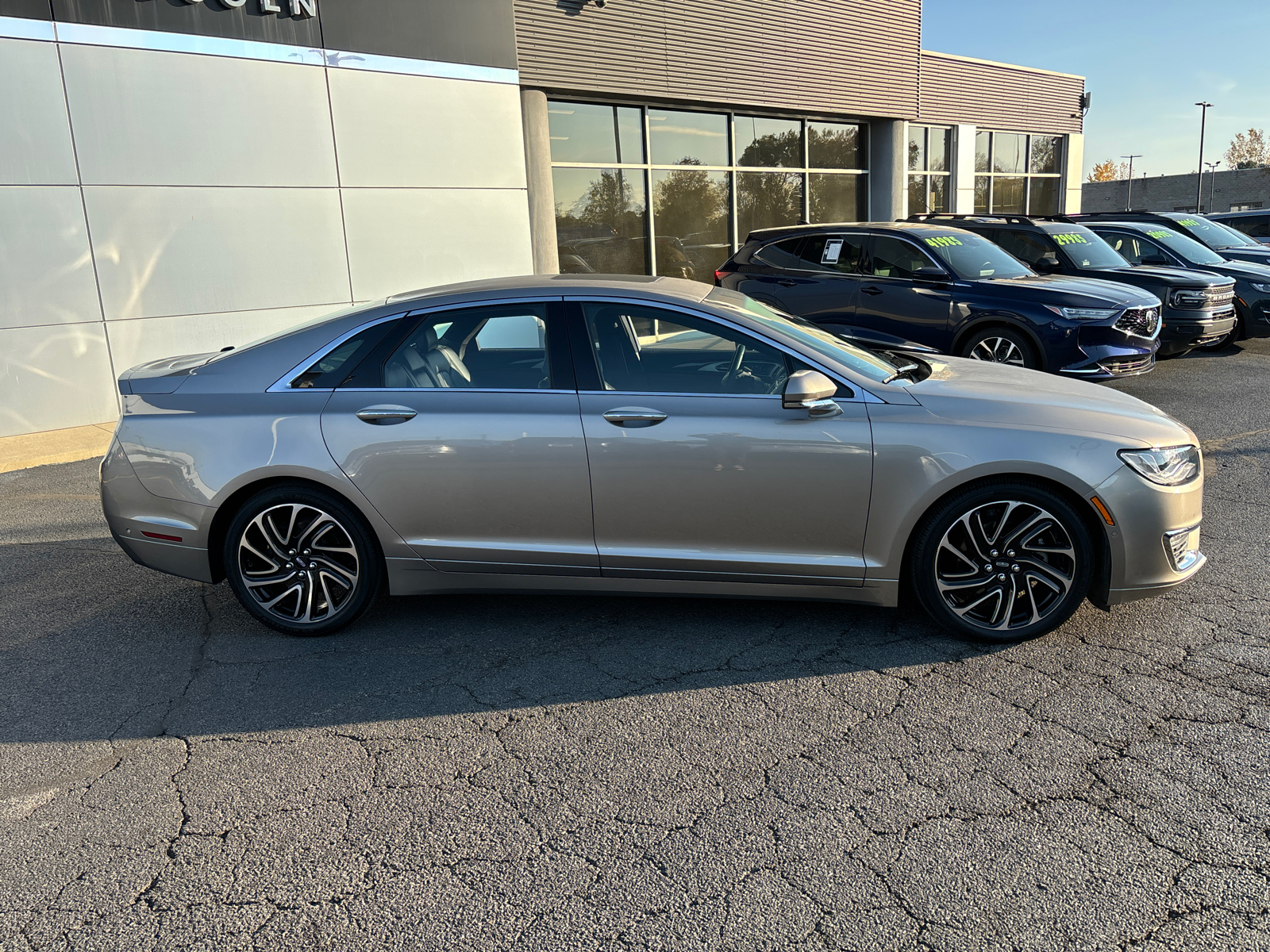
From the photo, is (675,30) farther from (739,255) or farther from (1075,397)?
(1075,397)

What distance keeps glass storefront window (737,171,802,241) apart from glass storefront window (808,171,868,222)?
481 millimetres

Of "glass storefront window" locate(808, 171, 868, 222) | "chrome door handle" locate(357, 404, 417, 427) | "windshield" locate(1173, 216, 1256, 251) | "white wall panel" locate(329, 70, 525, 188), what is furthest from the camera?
"glass storefront window" locate(808, 171, 868, 222)

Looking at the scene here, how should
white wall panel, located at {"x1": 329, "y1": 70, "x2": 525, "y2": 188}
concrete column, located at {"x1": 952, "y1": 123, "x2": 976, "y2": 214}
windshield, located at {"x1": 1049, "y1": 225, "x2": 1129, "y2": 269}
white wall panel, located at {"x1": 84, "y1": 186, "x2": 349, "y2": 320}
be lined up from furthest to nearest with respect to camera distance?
concrete column, located at {"x1": 952, "y1": 123, "x2": 976, "y2": 214} < windshield, located at {"x1": 1049, "y1": 225, "x2": 1129, "y2": 269} < white wall panel, located at {"x1": 329, "y1": 70, "x2": 525, "y2": 188} < white wall panel, located at {"x1": 84, "y1": 186, "x2": 349, "y2": 320}

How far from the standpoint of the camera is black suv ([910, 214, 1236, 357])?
1170cm

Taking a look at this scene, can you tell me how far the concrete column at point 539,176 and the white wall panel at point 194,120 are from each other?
3.01 metres

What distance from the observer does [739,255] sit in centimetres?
1138

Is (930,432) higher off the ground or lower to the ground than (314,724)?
higher

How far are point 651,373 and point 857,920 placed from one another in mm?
2405

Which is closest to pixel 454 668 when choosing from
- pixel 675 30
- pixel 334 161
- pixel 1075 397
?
pixel 1075 397

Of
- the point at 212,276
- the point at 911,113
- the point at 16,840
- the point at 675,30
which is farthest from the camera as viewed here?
the point at 911,113

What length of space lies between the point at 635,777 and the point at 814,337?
2241mm

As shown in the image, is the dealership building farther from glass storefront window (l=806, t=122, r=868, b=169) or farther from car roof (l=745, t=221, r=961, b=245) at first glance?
car roof (l=745, t=221, r=961, b=245)

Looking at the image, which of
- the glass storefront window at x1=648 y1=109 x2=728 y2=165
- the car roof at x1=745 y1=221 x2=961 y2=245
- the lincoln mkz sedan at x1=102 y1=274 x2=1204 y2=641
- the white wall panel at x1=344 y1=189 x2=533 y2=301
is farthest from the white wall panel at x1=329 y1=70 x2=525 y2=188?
the lincoln mkz sedan at x1=102 y1=274 x2=1204 y2=641

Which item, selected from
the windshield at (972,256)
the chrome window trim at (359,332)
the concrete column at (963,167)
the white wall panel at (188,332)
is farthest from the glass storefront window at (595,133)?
the chrome window trim at (359,332)
